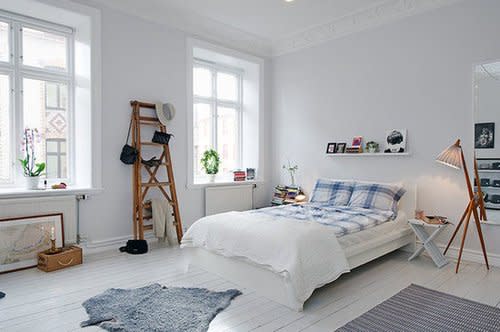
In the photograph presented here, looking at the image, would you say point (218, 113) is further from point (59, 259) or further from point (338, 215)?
point (59, 259)

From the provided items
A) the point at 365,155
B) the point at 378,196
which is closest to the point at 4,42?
the point at 365,155

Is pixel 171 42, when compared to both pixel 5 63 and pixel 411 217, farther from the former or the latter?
pixel 411 217

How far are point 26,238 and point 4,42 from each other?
7.10 feet

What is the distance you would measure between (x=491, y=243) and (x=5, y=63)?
221 inches

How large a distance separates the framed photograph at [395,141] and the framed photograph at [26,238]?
4.00 metres

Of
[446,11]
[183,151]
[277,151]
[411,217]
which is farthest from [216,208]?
[446,11]

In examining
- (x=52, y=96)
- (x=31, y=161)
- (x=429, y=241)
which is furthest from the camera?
(x=52, y=96)

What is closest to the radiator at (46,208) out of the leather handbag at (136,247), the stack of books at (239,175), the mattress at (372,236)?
the leather handbag at (136,247)

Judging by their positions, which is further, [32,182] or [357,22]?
[357,22]

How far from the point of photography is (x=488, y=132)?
3.57 meters

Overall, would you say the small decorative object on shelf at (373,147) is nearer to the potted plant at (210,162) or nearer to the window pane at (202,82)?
the potted plant at (210,162)

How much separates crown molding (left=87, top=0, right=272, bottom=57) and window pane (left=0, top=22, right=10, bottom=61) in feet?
3.31

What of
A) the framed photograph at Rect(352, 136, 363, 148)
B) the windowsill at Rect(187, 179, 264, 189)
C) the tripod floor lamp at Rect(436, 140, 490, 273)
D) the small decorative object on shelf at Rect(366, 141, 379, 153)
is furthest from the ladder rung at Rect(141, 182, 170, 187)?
the tripod floor lamp at Rect(436, 140, 490, 273)

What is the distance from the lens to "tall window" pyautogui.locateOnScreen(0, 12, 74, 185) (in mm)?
3709
